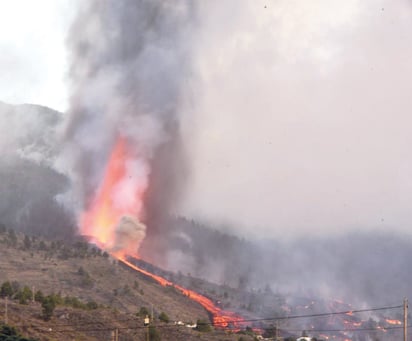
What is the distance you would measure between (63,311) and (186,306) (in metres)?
60.2

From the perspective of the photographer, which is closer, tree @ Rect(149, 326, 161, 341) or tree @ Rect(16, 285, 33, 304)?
tree @ Rect(149, 326, 161, 341)

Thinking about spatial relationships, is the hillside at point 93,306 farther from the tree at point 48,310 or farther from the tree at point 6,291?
the tree at point 6,291

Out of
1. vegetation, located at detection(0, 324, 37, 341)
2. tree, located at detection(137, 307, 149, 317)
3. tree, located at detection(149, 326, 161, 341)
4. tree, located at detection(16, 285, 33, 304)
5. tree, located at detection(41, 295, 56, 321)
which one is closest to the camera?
vegetation, located at detection(0, 324, 37, 341)

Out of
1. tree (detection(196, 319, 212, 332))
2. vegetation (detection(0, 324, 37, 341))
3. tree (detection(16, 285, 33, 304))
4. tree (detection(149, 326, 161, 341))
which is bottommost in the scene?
vegetation (detection(0, 324, 37, 341))

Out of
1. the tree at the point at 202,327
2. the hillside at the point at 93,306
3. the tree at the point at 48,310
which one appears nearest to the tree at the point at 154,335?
the hillside at the point at 93,306

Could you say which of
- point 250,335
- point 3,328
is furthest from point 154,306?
point 3,328

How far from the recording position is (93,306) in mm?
151375

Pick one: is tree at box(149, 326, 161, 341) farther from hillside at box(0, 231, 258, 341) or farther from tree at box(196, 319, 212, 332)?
tree at box(196, 319, 212, 332)

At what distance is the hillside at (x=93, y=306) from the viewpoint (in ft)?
422

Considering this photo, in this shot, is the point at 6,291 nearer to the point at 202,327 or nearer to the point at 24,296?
the point at 24,296

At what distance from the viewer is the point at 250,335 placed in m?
165

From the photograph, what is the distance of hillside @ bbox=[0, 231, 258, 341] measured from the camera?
12850 centimetres

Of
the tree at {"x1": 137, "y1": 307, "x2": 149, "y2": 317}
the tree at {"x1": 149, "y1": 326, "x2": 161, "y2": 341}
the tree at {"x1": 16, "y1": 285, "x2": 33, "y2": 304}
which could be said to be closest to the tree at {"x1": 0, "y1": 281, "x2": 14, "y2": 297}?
the tree at {"x1": 16, "y1": 285, "x2": 33, "y2": 304}

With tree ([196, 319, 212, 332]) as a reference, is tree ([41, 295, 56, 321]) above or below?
below
